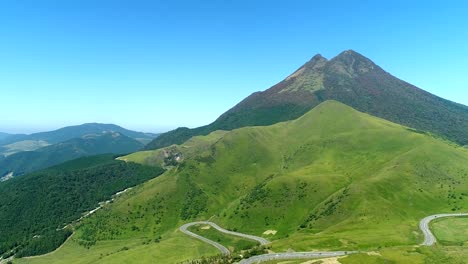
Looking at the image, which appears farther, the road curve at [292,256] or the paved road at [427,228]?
the paved road at [427,228]

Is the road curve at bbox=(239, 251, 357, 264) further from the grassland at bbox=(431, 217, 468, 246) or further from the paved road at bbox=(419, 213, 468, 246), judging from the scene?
the grassland at bbox=(431, 217, 468, 246)

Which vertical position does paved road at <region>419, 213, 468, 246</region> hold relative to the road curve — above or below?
above

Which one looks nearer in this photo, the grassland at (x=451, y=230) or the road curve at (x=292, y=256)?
the road curve at (x=292, y=256)

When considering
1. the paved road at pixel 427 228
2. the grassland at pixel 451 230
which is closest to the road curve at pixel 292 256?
the paved road at pixel 427 228

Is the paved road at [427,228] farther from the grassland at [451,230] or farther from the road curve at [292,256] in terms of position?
the road curve at [292,256]

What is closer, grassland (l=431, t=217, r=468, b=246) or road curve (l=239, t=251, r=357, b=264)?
road curve (l=239, t=251, r=357, b=264)

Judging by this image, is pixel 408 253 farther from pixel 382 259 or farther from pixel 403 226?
pixel 403 226

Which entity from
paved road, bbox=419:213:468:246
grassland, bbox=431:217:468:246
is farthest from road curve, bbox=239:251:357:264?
grassland, bbox=431:217:468:246

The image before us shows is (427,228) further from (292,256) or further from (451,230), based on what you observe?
(292,256)

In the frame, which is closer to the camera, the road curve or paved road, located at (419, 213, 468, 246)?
the road curve

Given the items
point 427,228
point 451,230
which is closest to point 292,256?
point 427,228

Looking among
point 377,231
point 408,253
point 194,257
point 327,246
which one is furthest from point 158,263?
point 408,253

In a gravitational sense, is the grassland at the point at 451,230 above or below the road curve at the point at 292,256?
above
